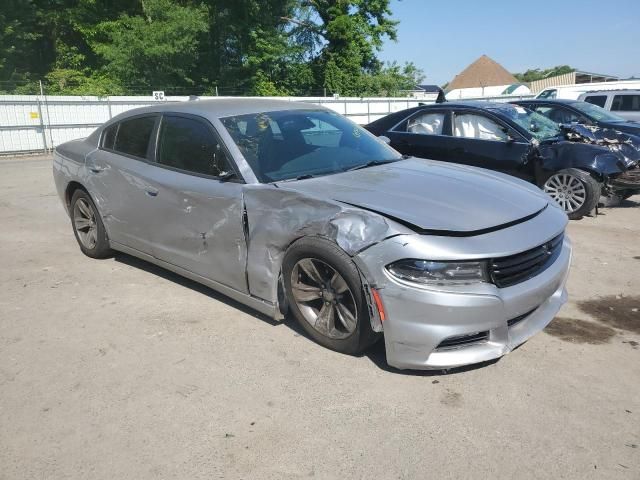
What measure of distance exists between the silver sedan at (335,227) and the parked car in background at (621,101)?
12488 millimetres

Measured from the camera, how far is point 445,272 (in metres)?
2.94

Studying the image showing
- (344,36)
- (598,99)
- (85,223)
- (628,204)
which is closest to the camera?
(85,223)

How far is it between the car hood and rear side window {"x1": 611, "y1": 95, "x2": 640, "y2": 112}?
12.8 m

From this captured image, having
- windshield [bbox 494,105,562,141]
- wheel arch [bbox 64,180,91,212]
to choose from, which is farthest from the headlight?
windshield [bbox 494,105,562,141]

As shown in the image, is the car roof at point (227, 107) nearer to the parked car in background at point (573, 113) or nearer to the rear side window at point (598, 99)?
the parked car in background at point (573, 113)

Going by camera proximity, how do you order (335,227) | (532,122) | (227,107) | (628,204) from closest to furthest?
1. (335,227)
2. (227,107)
3. (532,122)
4. (628,204)

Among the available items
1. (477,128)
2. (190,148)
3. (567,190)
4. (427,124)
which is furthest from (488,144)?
(190,148)

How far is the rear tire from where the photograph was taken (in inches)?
210

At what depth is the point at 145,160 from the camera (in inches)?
185

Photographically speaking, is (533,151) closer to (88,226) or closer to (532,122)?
(532,122)

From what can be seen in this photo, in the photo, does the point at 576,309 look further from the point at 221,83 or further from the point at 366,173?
the point at 221,83

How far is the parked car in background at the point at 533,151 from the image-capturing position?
289 inches

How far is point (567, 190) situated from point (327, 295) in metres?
5.35

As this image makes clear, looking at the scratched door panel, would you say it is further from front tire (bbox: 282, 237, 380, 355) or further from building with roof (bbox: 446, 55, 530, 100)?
building with roof (bbox: 446, 55, 530, 100)
